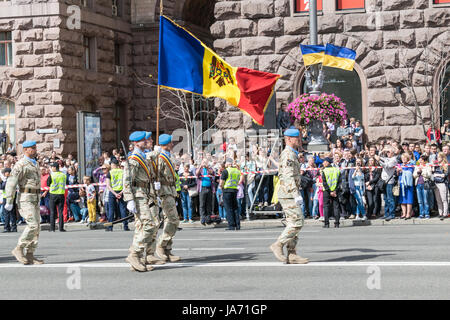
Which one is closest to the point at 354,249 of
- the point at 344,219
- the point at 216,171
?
the point at 344,219

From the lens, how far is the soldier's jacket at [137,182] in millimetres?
12426

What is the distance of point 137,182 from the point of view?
1257 cm

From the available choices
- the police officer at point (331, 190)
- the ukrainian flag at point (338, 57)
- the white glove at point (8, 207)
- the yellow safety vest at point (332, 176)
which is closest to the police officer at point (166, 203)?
the white glove at point (8, 207)

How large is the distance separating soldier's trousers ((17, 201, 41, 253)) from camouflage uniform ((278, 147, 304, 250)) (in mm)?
3956

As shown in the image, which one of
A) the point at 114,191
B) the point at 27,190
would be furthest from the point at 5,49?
the point at 27,190

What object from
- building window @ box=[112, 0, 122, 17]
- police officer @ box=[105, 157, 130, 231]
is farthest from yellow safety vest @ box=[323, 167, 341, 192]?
building window @ box=[112, 0, 122, 17]

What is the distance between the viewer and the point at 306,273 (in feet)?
37.9

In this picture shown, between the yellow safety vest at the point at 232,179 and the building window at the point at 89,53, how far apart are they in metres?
15.1

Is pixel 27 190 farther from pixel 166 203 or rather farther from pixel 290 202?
pixel 290 202

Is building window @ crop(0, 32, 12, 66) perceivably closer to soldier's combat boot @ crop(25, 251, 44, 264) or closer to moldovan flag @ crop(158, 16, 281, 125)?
moldovan flag @ crop(158, 16, 281, 125)

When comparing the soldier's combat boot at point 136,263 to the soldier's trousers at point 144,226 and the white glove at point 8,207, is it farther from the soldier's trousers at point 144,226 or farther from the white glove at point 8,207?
the white glove at point 8,207

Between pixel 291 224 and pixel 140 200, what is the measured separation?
7.48 feet

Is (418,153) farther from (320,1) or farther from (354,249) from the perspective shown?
(354,249)

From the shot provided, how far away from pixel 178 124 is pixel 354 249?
23.5 m
